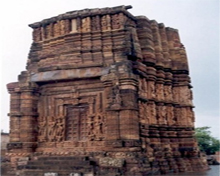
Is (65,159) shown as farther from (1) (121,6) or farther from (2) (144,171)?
(1) (121,6)

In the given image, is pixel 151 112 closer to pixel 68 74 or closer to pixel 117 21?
pixel 68 74

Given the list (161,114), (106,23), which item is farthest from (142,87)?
(106,23)

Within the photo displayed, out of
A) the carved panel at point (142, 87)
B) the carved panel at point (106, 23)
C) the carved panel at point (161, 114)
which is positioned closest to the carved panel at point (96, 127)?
the carved panel at point (142, 87)

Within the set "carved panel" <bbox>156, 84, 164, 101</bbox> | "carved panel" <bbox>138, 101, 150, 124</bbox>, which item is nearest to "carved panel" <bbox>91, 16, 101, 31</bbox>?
"carved panel" <bbox>138, 101, 150, 124</bbox>

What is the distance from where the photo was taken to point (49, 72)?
15.0m

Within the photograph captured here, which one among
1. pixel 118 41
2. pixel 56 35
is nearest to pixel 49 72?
pixel 56 35

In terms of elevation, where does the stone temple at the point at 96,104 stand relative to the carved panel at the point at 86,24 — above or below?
below

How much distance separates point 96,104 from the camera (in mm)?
14289

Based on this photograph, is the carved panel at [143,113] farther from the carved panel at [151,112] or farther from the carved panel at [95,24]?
the carved panel at [95,24]

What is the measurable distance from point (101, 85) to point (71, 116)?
191 cm

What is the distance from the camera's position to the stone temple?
43.2 feet

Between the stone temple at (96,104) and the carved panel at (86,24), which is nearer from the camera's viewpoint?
the stone temple at (96,104)

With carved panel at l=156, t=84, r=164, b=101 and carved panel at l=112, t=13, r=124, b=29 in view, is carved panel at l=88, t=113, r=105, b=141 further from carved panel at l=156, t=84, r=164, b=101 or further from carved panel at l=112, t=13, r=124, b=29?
carved panel at l=112, t=13, r=124, b=29

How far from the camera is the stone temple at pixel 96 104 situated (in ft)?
43.2
